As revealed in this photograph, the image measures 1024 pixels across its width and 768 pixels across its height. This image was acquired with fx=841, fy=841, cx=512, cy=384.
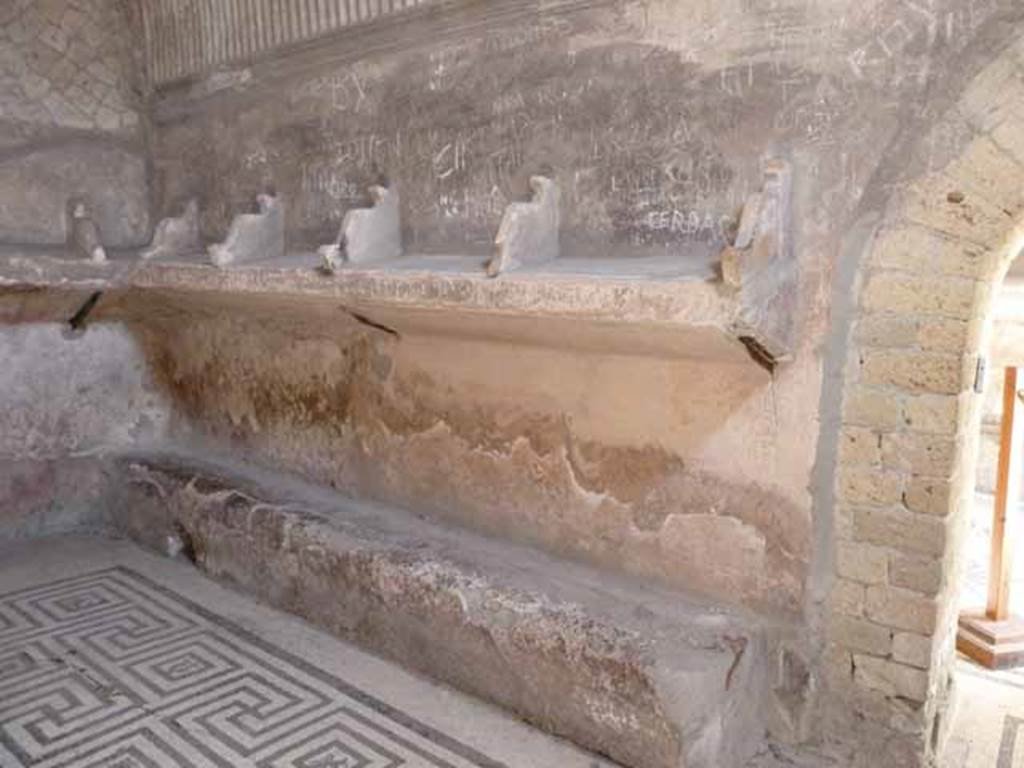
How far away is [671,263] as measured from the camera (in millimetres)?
2230

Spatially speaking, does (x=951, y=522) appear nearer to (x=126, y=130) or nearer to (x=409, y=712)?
(x=409, y=712)

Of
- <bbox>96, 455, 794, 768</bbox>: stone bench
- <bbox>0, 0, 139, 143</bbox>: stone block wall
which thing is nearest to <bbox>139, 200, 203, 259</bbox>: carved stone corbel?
<bbox>0, 0, 139, 143</bbox>: stone block wall

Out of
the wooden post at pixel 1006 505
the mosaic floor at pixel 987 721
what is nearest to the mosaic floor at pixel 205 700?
the mosaic floor at pixel 987 721

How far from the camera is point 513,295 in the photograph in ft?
7.38

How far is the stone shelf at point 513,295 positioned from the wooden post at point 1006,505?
1421mm

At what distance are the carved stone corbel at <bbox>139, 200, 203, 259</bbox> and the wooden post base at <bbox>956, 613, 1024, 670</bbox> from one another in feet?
11.5

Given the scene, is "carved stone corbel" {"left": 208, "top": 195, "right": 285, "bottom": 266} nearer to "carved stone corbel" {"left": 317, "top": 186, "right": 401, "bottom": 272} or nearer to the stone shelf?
→ the stone shelf

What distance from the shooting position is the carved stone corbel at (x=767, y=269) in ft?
6.10

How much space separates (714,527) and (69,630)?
2.45m

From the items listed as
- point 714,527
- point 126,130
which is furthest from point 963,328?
point 126,130

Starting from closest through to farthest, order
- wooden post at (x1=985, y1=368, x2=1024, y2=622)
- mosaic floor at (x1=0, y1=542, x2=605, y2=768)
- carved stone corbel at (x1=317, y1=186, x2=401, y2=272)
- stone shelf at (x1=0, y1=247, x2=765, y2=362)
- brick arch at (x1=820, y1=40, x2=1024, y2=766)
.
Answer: brick arch at (x1=820, y1=40, x2=1024, y2=766) → stone shelf at (x1=0, y1=247, x2=765, y2=362) → mosaic floor at (x1=0, y1=542, x2=605, y2=768) → carved stone corbel at (x1=317, y1=186, x2=401, y2=272) → wooden post at (x1=985, y1=368, x2=1024, y2=622)

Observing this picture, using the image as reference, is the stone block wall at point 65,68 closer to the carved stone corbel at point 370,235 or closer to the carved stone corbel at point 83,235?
the carved stone corbel at point 83,235

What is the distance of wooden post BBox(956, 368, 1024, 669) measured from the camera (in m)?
2.95

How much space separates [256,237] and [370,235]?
738 mm
